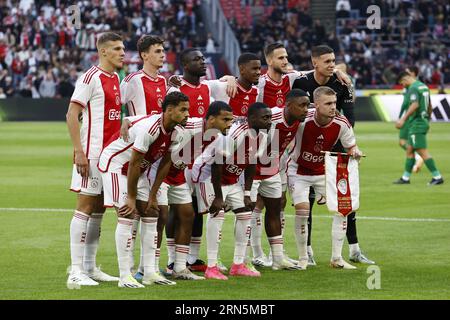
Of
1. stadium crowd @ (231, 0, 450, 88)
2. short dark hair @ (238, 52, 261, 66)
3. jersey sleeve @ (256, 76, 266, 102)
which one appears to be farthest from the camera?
stadium crowd @ (231, 0, 450, 88)

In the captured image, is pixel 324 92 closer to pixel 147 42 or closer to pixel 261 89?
pixel 261 89

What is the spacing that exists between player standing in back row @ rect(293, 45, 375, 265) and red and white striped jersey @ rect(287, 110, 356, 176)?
1.79 feet

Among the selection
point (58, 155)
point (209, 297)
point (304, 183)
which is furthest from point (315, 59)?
point (58, 155)

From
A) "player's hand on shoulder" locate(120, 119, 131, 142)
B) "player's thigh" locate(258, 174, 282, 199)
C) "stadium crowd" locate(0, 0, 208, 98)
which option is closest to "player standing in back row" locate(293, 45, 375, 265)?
"player's thigh" locate(258, 174, 282, 199)

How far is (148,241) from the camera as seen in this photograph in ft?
31.7

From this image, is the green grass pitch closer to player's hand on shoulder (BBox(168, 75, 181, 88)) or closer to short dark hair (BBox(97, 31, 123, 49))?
player's hand on shoulder (BBox(168, 75, 181, 88))

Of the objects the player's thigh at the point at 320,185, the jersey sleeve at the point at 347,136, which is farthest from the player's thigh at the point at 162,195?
the jersey sleeve at the point at 347,136

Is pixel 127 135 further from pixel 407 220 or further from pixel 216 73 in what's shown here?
pixel 216 73

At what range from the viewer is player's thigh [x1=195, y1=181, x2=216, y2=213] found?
1059 centimetres

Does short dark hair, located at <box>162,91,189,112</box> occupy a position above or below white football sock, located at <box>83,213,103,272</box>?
above

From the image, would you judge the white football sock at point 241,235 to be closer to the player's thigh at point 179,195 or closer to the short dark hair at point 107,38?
the player's thigh at point 179,195

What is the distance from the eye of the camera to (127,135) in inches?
376

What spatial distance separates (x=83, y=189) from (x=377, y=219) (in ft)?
20.4

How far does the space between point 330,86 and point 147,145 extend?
311cm
